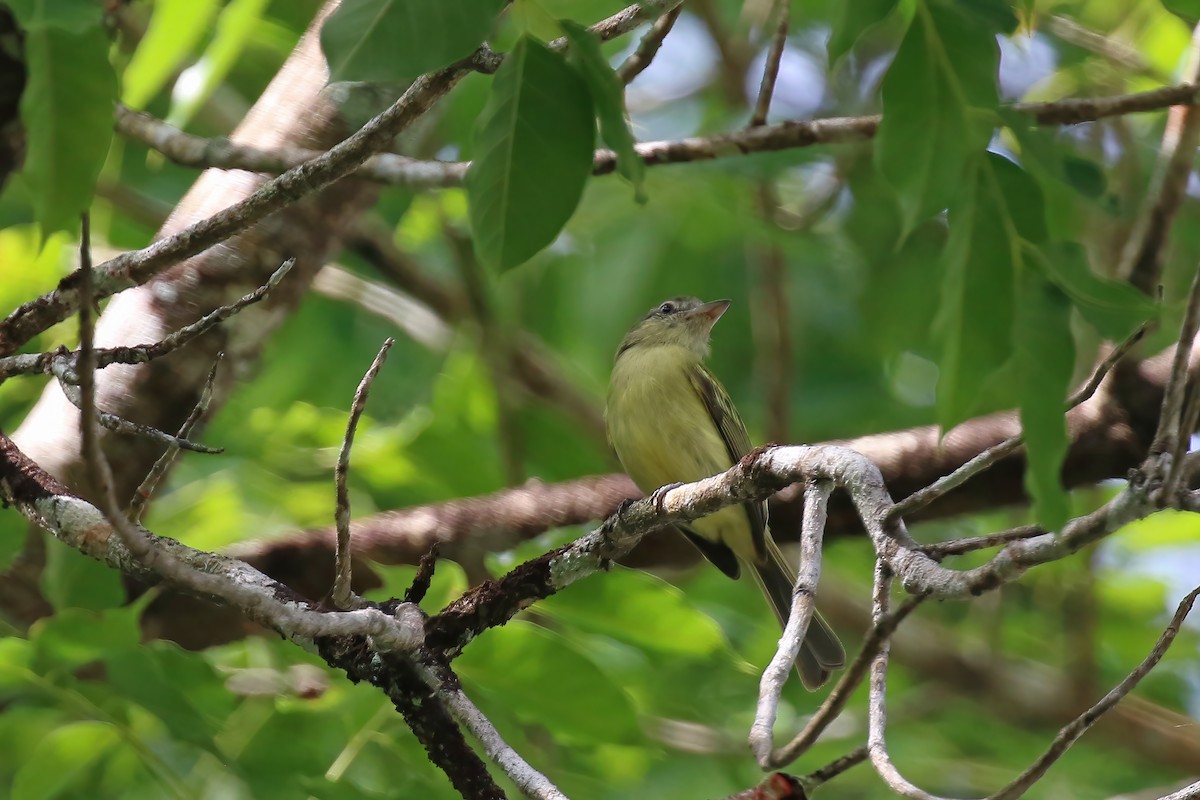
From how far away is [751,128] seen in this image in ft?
14.3

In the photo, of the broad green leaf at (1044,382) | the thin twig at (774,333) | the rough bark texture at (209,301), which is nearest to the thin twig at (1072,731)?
the broad green leaf at (1044,382)

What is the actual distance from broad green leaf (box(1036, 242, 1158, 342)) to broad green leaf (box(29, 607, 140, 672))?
2344mm

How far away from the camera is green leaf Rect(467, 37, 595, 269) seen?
2516mm

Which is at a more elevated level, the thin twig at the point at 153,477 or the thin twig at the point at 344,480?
the thin twig at the point at 153,477

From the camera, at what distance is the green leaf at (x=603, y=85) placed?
2.47 metres

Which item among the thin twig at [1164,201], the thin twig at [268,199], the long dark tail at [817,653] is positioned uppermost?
the thin twig at [268,199]

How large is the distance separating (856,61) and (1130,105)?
12.6ft

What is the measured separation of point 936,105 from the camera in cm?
280

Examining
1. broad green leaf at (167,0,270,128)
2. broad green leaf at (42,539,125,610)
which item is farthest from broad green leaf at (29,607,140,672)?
broad green leaf at (167,0,270,128)

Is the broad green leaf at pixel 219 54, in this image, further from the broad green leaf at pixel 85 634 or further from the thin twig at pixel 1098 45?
the thin twig at pixel 1098 45

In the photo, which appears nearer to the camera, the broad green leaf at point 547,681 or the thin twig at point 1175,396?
the thin twig at point 1175,396

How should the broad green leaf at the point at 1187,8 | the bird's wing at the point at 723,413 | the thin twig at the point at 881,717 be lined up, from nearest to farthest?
the thin twig at the point at 881,717 < the broad green leaf at the point at 1187,8 < the bird's wing at the point at 723,413

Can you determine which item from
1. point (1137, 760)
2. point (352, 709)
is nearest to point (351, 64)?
point (352, 709)

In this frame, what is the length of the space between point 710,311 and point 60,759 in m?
3.93
